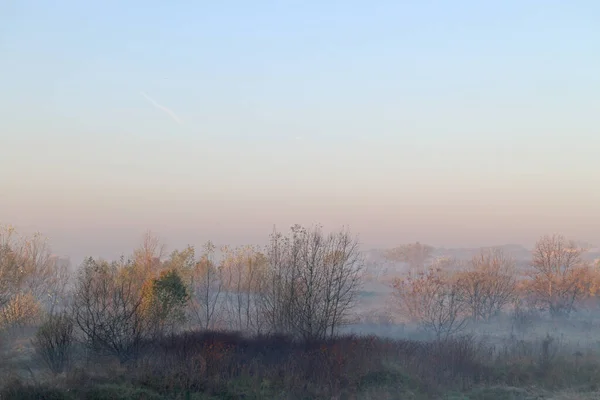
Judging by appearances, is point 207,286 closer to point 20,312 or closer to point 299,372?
point 20,312

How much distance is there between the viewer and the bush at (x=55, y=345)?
1895 centimetres

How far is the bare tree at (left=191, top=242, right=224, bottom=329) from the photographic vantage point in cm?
3391

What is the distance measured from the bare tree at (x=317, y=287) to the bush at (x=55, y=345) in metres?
10.4

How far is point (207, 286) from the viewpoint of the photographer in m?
35.1

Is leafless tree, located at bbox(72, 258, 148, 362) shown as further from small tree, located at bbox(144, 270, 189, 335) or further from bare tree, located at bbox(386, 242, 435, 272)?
bare tree, located at bbox(386, 242, 435, 272)

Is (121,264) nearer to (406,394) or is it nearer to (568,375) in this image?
(406,394)

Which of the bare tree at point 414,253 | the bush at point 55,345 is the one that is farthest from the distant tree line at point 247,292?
the bare tree at point 414,253

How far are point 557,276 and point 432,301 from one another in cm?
2454

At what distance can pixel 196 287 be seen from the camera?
35312 millimetres

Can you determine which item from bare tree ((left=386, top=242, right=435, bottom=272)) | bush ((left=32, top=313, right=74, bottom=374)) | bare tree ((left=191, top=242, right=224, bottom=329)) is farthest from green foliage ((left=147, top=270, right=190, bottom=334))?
bare tree ((left=386, top=242, right=435, bottom=272))

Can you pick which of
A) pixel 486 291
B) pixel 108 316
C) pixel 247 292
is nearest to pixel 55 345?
pixel 108 316

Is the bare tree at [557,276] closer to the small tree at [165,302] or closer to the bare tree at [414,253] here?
the small tree at [165,302]

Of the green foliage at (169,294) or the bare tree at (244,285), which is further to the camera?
the bare tree at (244,285)

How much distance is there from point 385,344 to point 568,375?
7.27 m
